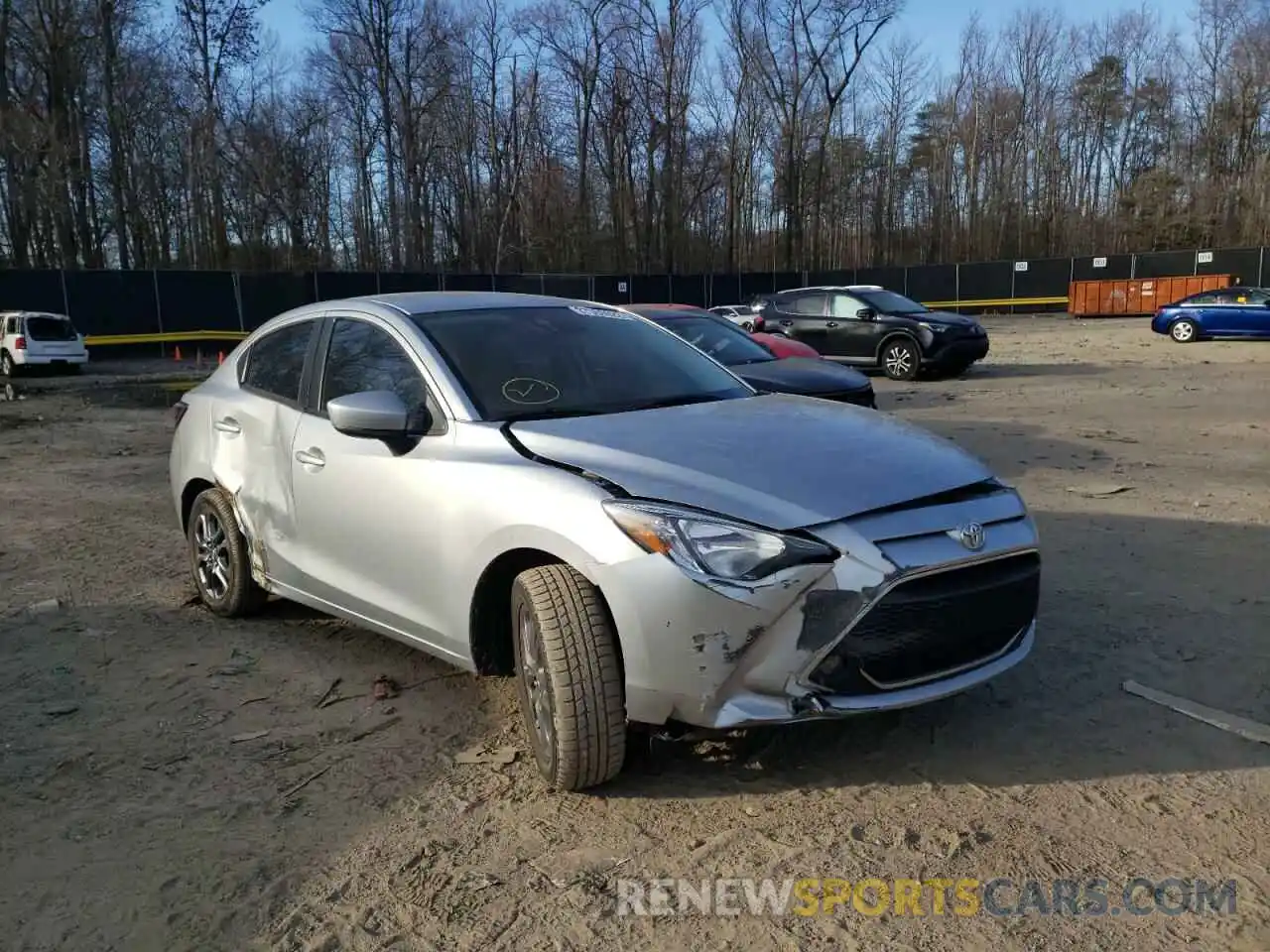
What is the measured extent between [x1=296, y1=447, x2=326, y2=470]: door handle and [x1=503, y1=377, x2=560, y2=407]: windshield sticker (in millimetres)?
900

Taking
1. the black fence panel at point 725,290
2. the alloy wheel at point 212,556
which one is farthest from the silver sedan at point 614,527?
the black fence panel at point 725,290

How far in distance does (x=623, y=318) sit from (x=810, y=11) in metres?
57.4

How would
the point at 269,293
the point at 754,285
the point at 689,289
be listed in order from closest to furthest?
the point at 269,293 < the point at 689,289 < the point at 754,285

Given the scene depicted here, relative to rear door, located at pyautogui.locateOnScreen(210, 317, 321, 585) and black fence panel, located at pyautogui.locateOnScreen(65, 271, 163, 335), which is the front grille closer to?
rear door, located at pyautogui.locateOnScreen(210, 317, 321, 585)

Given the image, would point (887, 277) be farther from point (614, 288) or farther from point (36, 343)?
point (36, 343)

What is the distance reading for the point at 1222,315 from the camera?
23828mm

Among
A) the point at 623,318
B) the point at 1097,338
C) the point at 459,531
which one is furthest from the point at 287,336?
the point at 1097,338

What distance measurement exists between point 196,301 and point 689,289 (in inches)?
840

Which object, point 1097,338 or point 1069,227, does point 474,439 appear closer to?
point 1097,338

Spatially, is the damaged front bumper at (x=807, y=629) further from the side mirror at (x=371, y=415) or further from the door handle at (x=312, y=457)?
the door handle at (x=312, y=457)

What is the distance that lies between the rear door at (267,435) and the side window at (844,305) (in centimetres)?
1378

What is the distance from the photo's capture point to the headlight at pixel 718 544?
280 cm

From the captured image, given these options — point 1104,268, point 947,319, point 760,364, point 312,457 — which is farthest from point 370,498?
point 1104,268

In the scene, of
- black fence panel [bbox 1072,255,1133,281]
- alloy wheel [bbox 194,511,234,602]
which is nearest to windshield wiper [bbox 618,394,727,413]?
alloy wheel [bbox 194,511,234,602]
